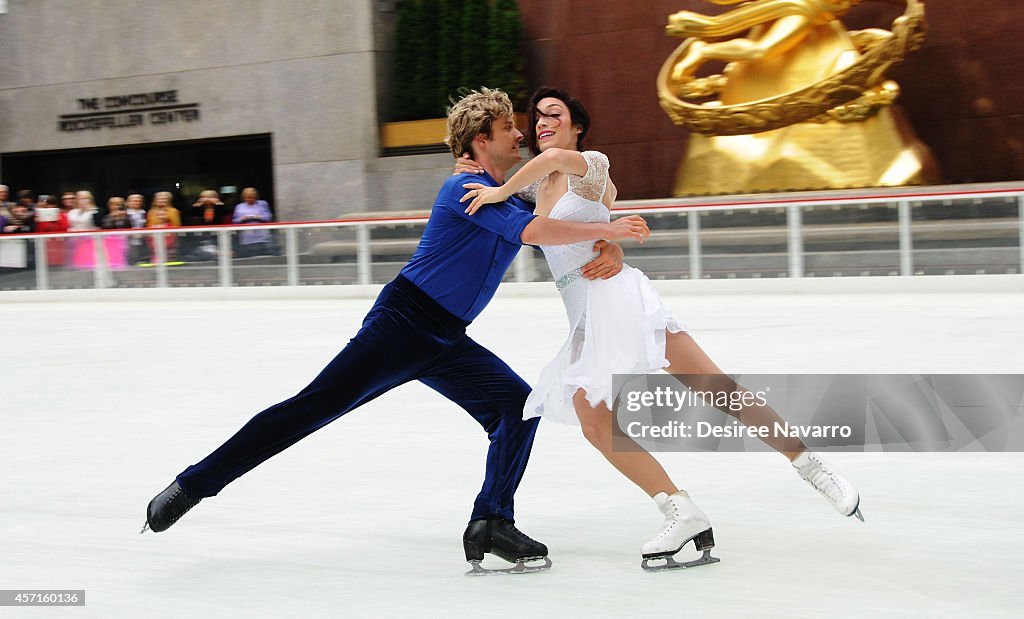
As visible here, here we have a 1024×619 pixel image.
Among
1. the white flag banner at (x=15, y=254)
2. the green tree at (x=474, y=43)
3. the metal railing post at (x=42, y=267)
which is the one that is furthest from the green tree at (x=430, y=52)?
the white flag banner at (x=15, y=254)

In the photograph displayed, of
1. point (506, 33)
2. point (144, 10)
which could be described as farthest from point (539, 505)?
Answer: point (144, 10)

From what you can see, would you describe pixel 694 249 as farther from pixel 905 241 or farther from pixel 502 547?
pixel 502 547

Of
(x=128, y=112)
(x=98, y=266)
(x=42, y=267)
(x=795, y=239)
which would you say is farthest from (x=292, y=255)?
(x=128, y=112)

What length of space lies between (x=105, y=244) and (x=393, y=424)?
12095 millimetres

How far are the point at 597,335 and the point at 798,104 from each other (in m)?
14.8

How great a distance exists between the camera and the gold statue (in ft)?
57.5

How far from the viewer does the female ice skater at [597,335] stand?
354 centimetres

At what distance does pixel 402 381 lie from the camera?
3727mm

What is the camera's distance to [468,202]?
11.5 feet

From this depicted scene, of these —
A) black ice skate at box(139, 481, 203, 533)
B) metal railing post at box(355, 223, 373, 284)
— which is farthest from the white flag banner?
black ice skate at box(139, 481, 203, 533)

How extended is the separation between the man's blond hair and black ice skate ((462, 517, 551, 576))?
1071mm

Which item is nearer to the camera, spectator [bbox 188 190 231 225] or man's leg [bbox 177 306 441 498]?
man's leg [bbox 177 306 441 498]

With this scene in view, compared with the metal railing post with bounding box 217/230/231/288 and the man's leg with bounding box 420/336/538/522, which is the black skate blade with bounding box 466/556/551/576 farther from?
the metal railing post with bounding box 217/230/231/288

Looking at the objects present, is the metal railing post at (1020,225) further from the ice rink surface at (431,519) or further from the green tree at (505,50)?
the green tree at (505,50)
